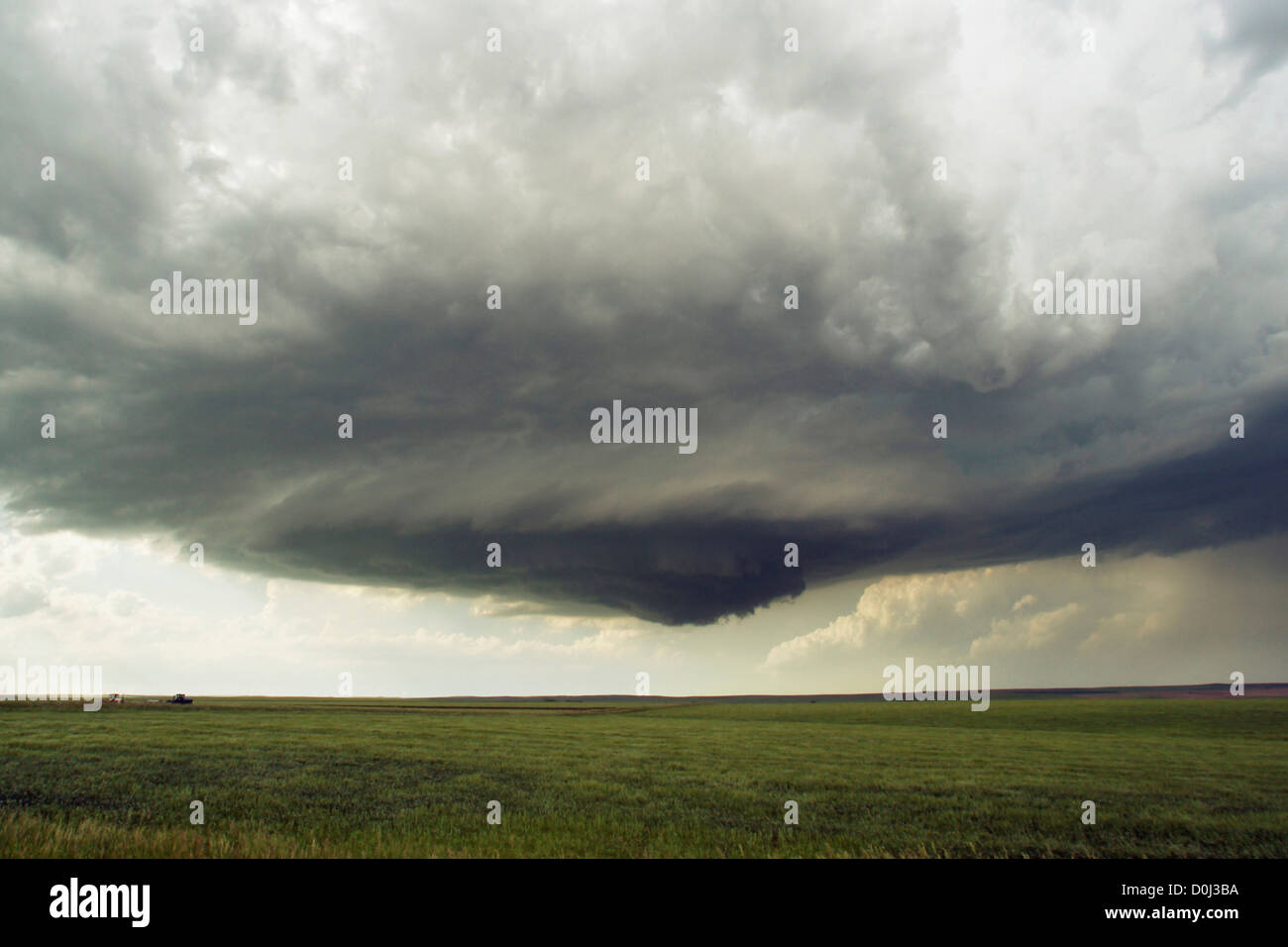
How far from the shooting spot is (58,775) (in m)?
26.3

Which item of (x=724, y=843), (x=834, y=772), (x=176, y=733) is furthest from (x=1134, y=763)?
(x=176, y=733)

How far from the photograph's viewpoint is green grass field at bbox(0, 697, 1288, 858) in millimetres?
17125

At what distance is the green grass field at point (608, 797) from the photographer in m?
17.1

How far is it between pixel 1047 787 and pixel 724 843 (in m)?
17.9

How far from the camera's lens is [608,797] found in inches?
952
